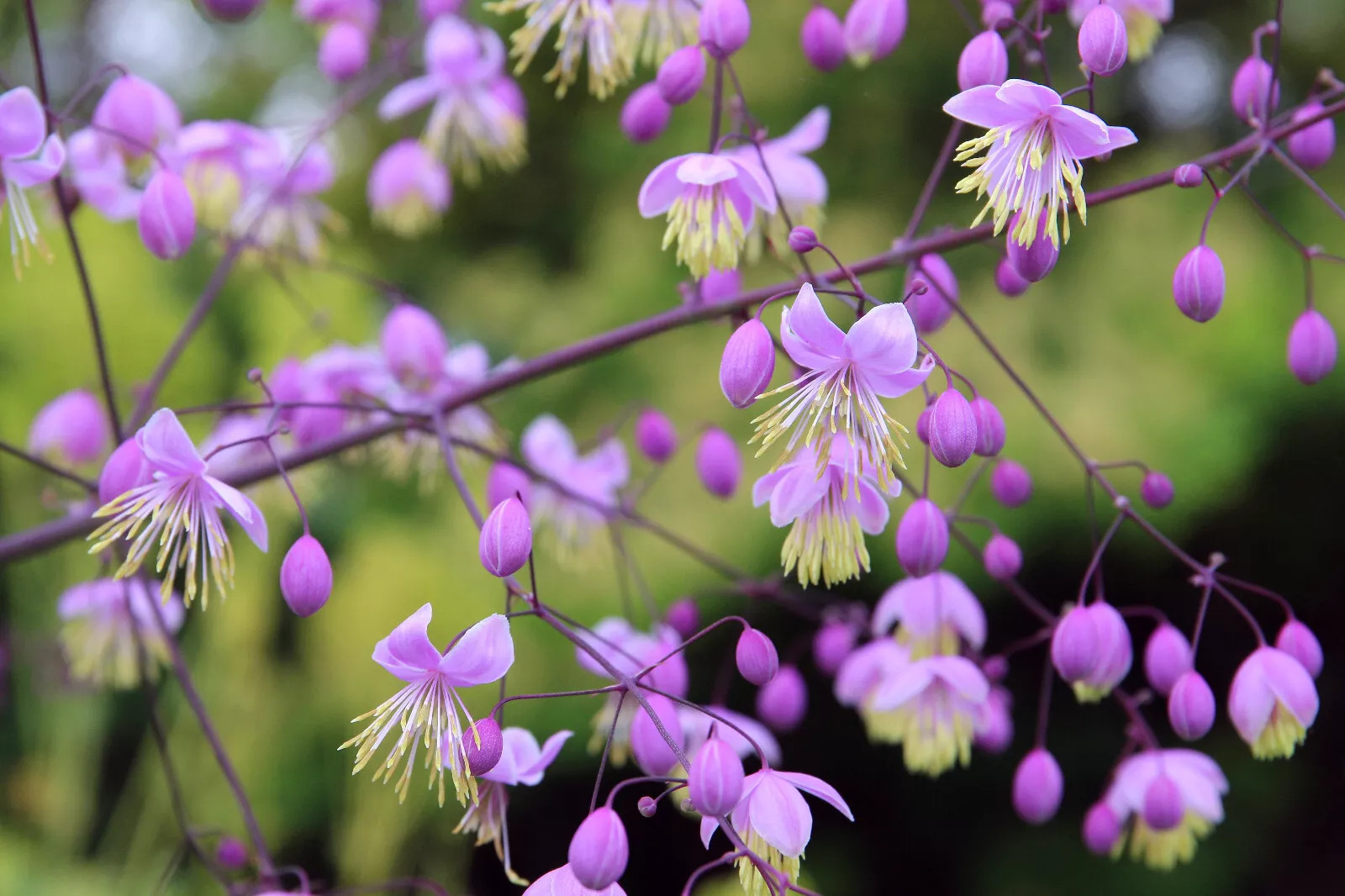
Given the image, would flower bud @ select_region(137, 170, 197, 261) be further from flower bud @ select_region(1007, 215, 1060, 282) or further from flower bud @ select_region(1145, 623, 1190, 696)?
flower bud @ select_region(1145, 623, 1190, 696)

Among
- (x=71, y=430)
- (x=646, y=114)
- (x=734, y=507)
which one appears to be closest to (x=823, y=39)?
(x=646, y=114)

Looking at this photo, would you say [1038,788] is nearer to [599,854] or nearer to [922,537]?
[922,537]

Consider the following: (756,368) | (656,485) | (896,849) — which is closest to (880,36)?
(756,368)

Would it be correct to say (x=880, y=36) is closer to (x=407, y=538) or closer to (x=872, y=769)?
(x=407, y=538)

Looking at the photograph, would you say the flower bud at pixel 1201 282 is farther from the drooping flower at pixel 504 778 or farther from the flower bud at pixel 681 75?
the drooping flower at pixel 504 778

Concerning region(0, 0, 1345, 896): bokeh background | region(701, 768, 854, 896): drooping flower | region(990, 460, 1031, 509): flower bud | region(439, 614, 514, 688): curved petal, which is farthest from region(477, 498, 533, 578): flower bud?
region(0, 0, 1345, 896): bokeh background

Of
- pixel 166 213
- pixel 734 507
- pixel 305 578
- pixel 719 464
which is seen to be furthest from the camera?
pixel 734 507
